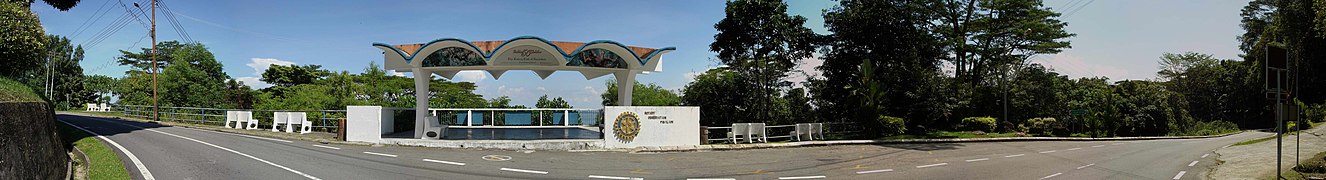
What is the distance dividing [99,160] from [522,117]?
11.3 metres

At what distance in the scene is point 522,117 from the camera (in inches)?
856

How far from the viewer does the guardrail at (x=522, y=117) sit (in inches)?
851

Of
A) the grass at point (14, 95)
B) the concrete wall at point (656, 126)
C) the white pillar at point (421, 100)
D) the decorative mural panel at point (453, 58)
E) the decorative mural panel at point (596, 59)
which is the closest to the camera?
the grass at point (14, 95)

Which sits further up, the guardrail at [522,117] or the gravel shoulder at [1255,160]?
the guardrail at [522,117]

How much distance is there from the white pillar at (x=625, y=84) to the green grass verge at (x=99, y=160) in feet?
39.6

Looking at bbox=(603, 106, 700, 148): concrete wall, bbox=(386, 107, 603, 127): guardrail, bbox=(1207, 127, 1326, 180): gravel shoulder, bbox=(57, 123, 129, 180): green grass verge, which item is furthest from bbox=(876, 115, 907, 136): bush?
bbox=(57, 123, 129, 180): green grass verge

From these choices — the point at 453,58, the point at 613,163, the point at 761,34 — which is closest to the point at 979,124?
the point at 761,34

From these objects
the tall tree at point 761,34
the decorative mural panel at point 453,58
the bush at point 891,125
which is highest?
the tall tree at point 761,34

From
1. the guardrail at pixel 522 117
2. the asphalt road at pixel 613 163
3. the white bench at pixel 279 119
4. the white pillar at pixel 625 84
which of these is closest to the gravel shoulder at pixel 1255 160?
the asphalt road at pixel 613 163

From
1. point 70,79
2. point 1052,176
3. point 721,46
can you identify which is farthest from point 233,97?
point 1052,176

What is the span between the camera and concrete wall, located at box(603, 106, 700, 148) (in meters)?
15.8

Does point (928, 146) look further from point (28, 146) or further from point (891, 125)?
point (28, 146)

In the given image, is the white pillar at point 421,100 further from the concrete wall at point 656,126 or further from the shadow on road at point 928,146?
the shadow on road at point 928,146

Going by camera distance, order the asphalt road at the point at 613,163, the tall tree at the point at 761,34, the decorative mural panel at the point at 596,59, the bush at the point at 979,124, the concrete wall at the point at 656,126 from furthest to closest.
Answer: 1. the bush at the point at 979,124
2. the tall tree at the point at 761,34
3. the decorative mural panel at the point at 596,59
4. the concrete wall at the point at 656,126
5. the asphalt road at the point at 613,163
